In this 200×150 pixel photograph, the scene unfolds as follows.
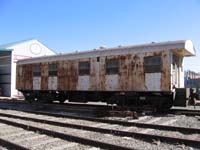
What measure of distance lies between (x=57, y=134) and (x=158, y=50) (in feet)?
20.7

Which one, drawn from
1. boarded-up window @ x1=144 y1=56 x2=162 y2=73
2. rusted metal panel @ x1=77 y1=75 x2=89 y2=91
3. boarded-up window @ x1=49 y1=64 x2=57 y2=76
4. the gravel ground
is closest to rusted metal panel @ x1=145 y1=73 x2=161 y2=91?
boarded-up window @ x1=144 y1=56 x2=162 y2=73

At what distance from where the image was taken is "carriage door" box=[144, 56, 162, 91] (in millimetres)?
11406

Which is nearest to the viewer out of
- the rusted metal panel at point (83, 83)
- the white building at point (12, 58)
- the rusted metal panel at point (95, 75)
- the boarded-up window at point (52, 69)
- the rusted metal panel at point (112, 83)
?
the rusted metal panel at point (112, 83)

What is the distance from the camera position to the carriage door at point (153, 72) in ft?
37.4

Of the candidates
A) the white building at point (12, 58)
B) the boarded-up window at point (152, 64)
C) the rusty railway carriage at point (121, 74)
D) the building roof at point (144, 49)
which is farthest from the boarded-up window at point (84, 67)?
the white building at point (12, 58)

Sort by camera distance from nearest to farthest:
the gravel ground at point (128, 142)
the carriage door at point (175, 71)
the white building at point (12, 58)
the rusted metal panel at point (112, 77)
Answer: the gravel ground at point (128, 142), the rusted metal panel at point (112, 77), the carriage door at point (175, 71), the white building at point (12, 58)

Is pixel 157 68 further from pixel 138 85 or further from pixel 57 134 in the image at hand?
pixel 57 134


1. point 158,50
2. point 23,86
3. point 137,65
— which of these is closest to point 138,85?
point 137,65

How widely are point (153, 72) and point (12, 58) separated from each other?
2133 centimetres

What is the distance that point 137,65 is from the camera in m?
12.0

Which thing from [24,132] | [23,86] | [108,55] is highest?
[108,55]

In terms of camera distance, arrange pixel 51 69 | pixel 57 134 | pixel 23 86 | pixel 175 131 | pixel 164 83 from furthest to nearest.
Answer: pixel 23 86 < pixel 51 69 < pixel 164 83 < pixel 175 131 < pixel 57 134

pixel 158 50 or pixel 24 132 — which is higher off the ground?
pixel 158 50

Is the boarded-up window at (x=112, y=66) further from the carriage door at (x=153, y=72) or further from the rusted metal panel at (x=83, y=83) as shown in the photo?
the carriage door at (x=153, y=72)
